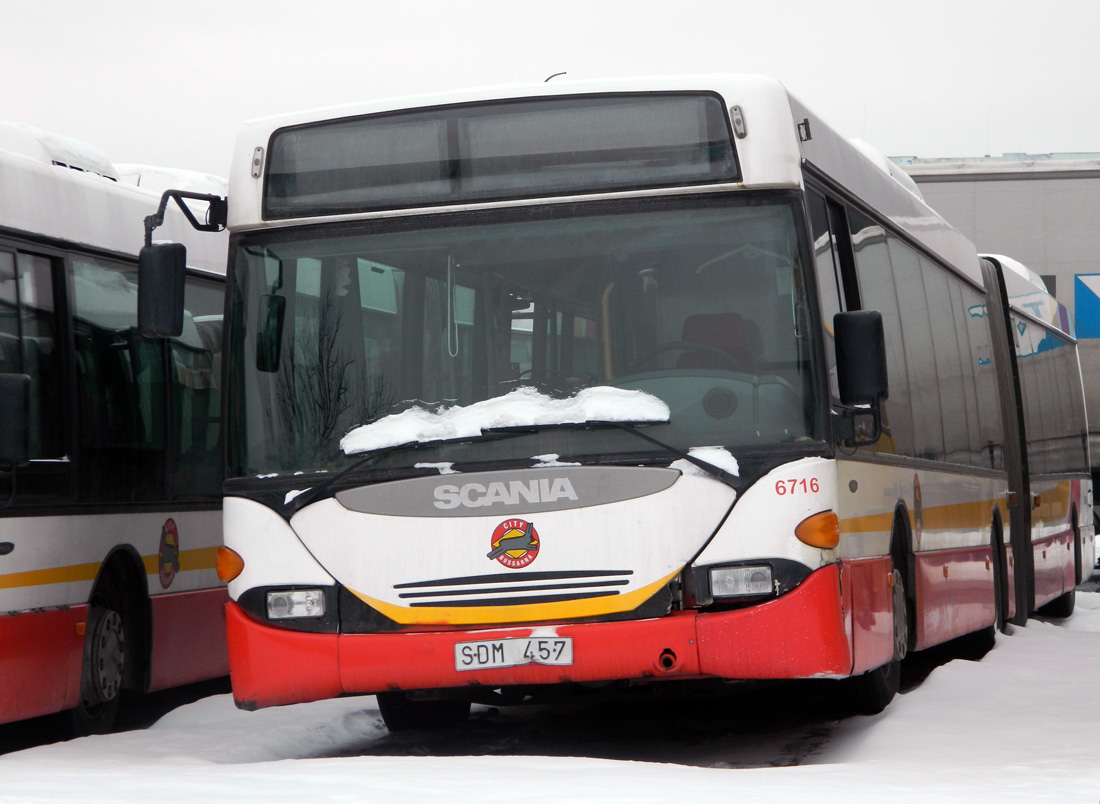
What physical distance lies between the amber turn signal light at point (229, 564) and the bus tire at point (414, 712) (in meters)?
1.42

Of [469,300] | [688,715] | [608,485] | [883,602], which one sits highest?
[469,300]

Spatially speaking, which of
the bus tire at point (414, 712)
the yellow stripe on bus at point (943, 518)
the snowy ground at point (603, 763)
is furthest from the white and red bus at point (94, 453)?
the yellow stripe on bus at point (943, 518)

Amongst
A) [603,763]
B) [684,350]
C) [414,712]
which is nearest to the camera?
[603,763]

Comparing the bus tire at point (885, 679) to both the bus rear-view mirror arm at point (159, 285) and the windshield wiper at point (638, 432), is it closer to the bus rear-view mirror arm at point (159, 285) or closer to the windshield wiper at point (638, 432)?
the windshield wiper at point (638, 432)

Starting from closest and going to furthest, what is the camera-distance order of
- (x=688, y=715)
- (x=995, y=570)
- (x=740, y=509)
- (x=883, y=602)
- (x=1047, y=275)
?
(x=740, y=509), (x=883, y=602), (x=688, y=715), (x=995, y=570), (x=1047, y=275)

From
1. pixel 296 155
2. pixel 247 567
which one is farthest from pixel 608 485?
pixel 296 155

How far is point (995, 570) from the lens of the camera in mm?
12953

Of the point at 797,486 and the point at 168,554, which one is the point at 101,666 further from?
the point at 797,486

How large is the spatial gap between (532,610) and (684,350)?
1264 mm

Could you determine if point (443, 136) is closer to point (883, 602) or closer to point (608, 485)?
point (608, 485)

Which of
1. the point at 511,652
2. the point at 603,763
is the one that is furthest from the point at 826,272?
the point at 603,763

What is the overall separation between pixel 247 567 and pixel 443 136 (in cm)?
211

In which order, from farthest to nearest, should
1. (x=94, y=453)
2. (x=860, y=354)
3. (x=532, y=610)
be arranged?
(x=94, y=453) → (x=860, y=354) → (x=532, y=610)

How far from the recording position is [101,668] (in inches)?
370
